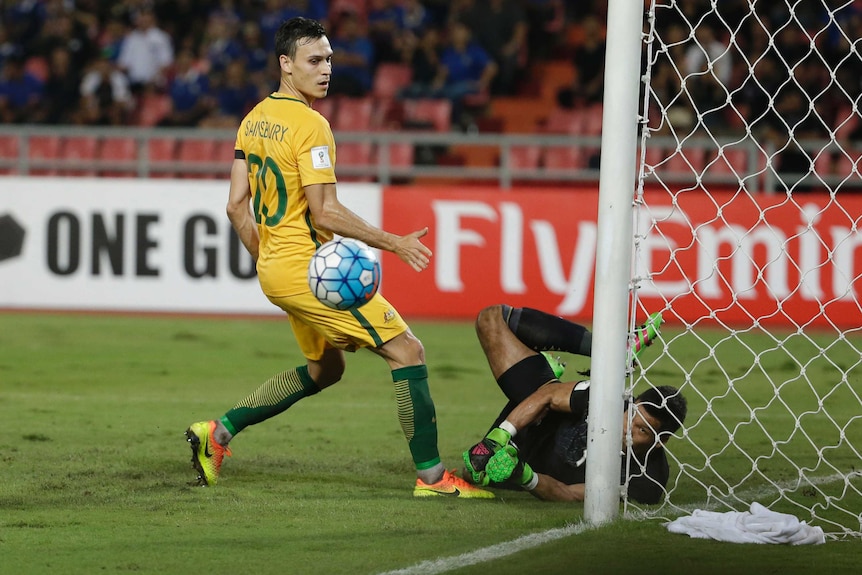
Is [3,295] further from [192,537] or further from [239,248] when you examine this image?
[192,537]

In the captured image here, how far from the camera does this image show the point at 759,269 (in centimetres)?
809

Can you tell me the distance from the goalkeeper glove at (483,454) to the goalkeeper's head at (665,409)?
1.91ft

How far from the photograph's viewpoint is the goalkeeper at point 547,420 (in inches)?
206

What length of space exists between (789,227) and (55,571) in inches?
361

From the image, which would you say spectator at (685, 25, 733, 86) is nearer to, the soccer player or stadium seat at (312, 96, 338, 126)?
stadium seat at (312, 96, 338, 126)

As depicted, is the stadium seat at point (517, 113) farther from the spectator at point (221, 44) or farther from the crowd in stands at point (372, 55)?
the spectator at point (221, 44)

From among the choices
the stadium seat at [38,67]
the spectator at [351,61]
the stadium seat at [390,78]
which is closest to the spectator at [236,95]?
the spectator at [351,61]

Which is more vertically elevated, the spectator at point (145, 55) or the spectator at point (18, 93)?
the spectator at point (145, 55)

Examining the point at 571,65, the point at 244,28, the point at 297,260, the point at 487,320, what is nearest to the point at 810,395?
the point at 487,320

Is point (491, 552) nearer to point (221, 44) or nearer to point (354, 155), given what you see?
point (354, 155)

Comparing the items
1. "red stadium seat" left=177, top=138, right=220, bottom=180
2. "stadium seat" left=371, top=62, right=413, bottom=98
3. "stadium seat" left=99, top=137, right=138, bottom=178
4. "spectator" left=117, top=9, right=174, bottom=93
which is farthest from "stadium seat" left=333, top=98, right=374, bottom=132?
"spectator" left=117, top=9, right=174, bottom=93

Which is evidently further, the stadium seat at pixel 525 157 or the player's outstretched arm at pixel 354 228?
the stadium seat at pixel 525 157

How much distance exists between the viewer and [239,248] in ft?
40.5

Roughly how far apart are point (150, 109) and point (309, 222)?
11027mm
